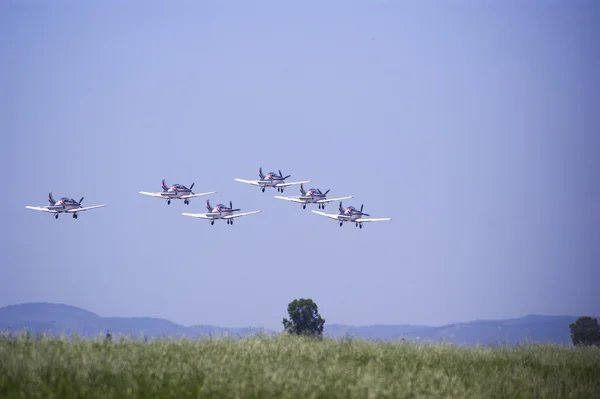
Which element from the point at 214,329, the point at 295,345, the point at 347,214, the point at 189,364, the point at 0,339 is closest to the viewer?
the point at 189,364

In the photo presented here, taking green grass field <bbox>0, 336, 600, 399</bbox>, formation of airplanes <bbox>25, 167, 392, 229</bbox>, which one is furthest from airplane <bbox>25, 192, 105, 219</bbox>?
green grass field <bbox>0, 336, 600, 399</bbox>

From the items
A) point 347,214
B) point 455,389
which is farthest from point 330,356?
point 347,214

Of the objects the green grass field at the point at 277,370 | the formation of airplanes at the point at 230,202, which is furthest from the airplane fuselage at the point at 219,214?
the green grass field at the point at 277,370

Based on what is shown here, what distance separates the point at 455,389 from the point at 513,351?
13.9m

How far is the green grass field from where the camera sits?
33.2 meters

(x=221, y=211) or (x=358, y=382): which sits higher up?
(x=221, y=211)

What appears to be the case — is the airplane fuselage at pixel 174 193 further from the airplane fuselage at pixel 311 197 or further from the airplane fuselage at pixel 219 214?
the airplane fuselage at pixel 311 197

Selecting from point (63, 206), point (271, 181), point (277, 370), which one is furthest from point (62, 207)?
point (277, 370)

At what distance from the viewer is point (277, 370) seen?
3594cm

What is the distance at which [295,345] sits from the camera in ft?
143

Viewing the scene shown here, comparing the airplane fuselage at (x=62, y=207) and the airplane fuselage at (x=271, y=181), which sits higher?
the airplane fuselage at (x=271, y=181)

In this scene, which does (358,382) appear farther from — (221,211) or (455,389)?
(221,211)

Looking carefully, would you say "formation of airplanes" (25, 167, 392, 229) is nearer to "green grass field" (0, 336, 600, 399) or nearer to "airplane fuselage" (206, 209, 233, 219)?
"airplane fuselage" (206, 209, 233, 219)

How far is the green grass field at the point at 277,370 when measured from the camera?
3319 centimetres
